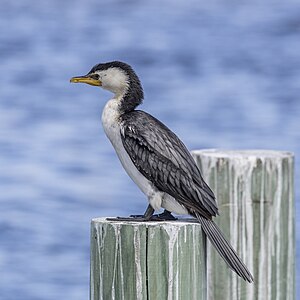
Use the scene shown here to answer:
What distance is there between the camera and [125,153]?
217 inches

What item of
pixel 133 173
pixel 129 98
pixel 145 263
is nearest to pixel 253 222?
pixel 133 173

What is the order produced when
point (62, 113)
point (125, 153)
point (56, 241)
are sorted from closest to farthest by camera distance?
point (125, 153) → point (56, 241) → point (62, 113)

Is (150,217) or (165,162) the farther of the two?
(165,162)

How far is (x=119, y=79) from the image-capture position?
5680 mm

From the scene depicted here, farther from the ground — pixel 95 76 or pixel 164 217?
pixel 95 76

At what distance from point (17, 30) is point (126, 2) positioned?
2478 mm

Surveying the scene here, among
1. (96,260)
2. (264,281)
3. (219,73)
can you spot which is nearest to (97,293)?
(96,260)

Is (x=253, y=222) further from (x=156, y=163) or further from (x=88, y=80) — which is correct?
(x=88, y=80)

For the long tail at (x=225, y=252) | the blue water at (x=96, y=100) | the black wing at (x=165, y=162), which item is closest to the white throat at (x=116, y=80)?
the black wing at (x=165, y=162)

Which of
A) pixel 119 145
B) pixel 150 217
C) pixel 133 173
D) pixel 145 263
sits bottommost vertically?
pixel 145 263

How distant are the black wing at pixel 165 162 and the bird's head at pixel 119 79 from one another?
188 mm

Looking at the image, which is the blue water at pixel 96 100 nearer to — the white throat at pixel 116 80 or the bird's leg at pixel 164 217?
the white throat at pixel 116 80

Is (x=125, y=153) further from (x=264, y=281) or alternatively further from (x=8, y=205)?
(x=8, y=205)

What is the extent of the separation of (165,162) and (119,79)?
564 millimetres
